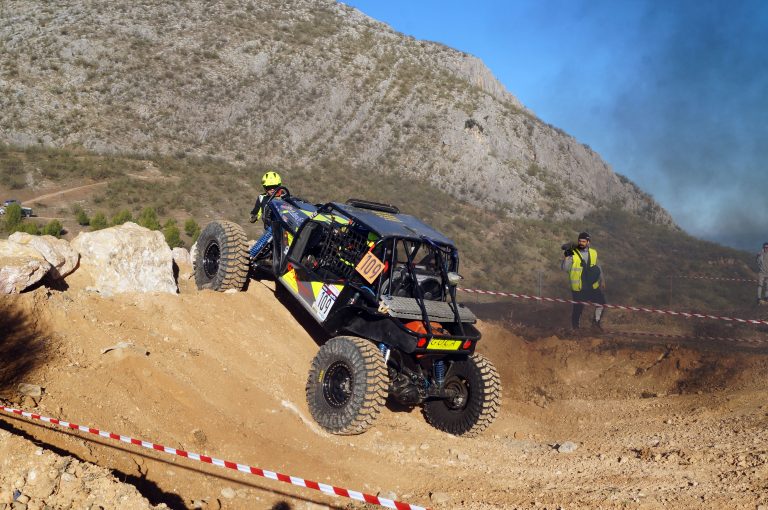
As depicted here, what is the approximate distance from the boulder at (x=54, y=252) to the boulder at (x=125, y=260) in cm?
18

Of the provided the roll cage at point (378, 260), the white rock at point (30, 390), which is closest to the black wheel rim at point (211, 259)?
the roll cage at point (378, 260)

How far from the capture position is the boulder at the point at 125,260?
7.57 m

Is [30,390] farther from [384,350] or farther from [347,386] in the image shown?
[384,350]

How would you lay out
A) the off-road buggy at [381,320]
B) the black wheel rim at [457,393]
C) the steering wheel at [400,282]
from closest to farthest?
the off-road buggy at [381,320], the steering wheel at [400,282], the black wheel rim at [457,393]

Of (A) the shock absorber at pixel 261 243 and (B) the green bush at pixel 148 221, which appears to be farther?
(B) the green bush at pixel 148 221

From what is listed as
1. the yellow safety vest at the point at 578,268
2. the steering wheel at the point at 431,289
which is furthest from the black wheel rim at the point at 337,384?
the yellow safety vest at the point at 578,268

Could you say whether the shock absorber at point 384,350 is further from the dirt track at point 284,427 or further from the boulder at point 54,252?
the boulder at point 54,252

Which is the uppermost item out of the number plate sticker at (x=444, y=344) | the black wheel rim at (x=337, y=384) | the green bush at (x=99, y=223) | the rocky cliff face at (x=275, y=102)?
the rocky cliff face at (x=275, y=102)

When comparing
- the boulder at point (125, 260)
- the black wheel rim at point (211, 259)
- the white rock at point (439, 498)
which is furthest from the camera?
the black wheel rim at point (211, 259)

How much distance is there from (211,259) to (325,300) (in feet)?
8.53

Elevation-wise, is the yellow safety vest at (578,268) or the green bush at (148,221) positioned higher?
the yellow safety vest at (578,268)

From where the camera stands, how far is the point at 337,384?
6.39 meters

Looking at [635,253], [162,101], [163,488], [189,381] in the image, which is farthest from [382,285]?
[162,101]

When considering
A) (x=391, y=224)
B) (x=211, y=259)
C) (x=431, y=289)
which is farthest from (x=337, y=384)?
(x=211, y=259)
